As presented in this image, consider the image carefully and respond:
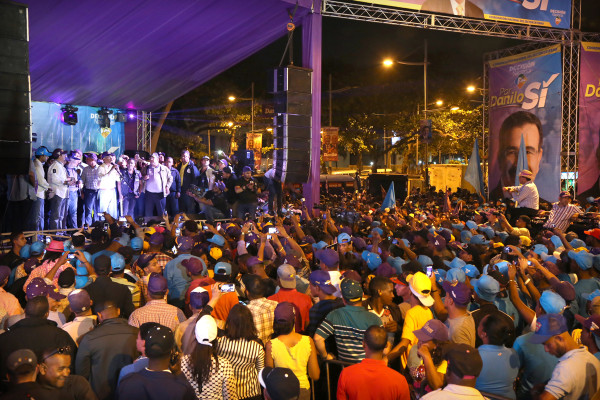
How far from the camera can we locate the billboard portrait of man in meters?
18.5

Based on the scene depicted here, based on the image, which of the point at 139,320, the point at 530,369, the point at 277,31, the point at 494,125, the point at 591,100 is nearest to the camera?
the point at 530,369

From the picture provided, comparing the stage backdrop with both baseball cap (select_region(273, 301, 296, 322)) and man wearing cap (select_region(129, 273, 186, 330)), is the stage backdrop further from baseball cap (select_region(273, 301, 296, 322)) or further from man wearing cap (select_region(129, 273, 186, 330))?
baseball cap (select_region(273, 301, 296, 322))

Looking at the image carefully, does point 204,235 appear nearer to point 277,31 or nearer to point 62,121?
point 277,31

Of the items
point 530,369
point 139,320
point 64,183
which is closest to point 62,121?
point 64,183

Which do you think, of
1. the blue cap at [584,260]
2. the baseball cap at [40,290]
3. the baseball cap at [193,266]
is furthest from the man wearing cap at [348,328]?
the blue cap at [584,260]

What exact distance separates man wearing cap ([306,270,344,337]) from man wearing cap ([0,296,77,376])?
1.85m

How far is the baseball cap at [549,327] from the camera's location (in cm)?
393

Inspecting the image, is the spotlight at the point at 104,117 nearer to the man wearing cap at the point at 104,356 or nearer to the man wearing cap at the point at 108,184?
the man wearing cap at the point at 108,184

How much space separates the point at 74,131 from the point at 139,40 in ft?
28.7

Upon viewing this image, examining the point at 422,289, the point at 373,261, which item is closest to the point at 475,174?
the point at 373,261

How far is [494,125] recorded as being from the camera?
19797 millimetres

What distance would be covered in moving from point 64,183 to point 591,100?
15769 millimetres

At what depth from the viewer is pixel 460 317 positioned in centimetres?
450

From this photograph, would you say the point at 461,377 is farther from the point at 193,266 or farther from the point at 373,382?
the point at 193,266
